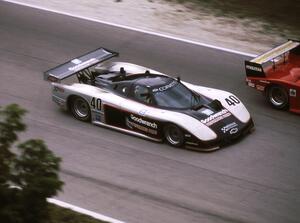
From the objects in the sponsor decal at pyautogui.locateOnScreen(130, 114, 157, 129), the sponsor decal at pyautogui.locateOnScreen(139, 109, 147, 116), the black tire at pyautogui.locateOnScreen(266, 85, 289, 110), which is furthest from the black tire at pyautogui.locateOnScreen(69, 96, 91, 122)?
the black tire at pyautogui.locateOnScreen(266, 85, 289, 110)

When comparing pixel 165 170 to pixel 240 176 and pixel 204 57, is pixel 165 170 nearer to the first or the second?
pixel 240 176

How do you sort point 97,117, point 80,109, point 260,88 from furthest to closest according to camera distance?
point 260,88, point 80,109, point 97,117

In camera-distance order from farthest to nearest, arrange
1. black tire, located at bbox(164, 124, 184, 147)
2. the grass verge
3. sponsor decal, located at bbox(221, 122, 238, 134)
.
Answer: the grass verge, sponsor decal, located at bbox(221, 122, 238, 134), black tire, located at bbox(164, 124, 184, 147)

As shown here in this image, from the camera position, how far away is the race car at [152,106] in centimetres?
1423

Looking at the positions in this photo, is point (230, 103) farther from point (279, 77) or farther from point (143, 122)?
point (143, 122)

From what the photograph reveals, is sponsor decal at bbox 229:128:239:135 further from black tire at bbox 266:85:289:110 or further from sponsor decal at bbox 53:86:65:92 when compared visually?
sponsor decal at bbox 53:86:65:92

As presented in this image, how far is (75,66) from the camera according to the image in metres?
16.0

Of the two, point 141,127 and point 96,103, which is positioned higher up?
point 96,103

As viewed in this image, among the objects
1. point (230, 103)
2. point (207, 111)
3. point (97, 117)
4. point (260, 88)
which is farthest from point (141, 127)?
point (260, 88)

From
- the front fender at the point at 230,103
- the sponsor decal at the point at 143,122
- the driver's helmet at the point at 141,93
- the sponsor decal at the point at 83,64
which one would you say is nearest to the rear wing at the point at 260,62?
the front fender at the point at 230,103

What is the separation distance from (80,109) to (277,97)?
4243mm

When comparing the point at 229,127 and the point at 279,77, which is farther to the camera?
the point at 279,77

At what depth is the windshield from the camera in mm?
14688

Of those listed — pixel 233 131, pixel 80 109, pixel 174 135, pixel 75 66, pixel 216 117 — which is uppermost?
pixel 75 66
